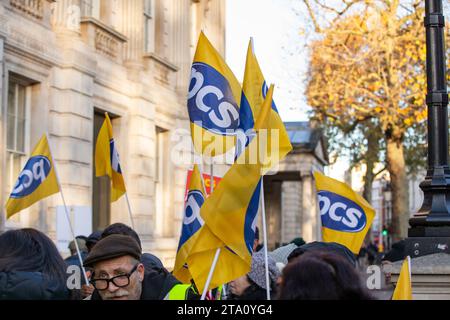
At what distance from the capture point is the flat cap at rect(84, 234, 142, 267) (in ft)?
13.8

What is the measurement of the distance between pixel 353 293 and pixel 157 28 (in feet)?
53.9

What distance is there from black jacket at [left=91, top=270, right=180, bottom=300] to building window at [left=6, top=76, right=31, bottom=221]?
8.30 meters

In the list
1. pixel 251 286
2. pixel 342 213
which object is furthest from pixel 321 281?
pixel 342 213

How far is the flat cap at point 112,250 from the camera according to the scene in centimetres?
420

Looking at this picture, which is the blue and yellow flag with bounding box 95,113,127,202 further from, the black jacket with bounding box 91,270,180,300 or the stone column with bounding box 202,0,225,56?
the stone column with bounding box 202,0,225,56

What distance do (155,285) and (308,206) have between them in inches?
1313

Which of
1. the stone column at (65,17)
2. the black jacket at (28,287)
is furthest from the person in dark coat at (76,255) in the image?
the stone column at (65,17)

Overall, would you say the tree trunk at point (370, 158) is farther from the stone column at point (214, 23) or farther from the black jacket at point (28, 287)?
the black jacket at point (28, 287)

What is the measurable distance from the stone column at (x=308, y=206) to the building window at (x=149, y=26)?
19627 millimetres

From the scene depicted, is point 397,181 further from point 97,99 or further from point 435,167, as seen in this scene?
point 435,167

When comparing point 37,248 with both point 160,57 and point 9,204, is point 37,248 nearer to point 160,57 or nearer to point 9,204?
point 9,204

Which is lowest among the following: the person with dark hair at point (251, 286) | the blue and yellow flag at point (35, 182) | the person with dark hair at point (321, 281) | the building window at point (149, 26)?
the person with dark hair at point (251, 286)

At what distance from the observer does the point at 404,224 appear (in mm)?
26094

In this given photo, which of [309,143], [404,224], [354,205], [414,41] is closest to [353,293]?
[354,205]
